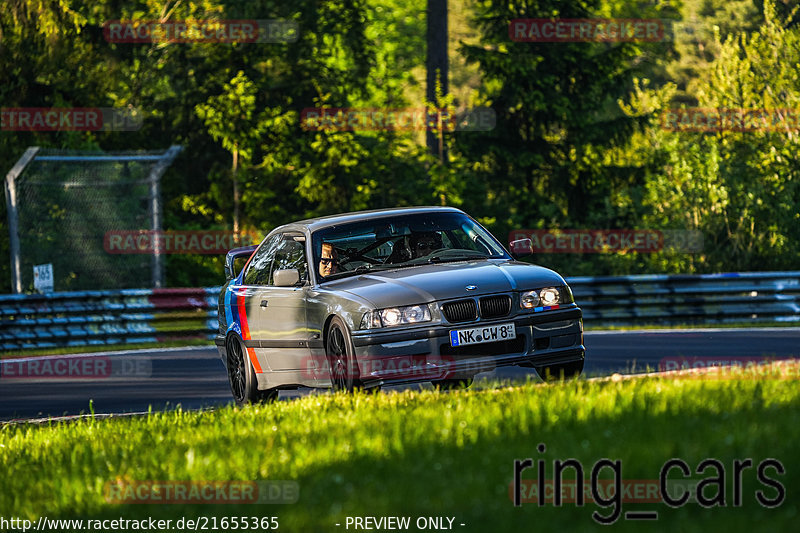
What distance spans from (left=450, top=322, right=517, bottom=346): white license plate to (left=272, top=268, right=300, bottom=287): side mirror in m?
1.77

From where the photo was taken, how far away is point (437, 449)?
23.6 ft

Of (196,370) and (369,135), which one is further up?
(369,135)

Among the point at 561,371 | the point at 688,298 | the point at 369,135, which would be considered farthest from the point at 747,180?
the point at 561,371

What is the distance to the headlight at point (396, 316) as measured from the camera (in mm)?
10211

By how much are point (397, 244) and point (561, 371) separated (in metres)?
1.87

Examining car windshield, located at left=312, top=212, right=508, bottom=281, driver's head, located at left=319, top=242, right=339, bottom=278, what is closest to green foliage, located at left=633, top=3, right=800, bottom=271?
car windshield, located at left=312, top=212, right=508, bottom=281

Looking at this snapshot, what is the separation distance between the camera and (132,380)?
16531 mm

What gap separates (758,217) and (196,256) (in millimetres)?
12857

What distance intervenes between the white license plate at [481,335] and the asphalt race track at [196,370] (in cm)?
366

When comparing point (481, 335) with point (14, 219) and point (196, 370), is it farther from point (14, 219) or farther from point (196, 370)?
point (14, 219)

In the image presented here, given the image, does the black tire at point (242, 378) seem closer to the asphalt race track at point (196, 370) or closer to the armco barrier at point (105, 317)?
the asphalt race track at point (196, 370)

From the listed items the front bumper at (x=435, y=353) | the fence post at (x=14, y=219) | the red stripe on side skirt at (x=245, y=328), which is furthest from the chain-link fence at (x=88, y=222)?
the front bumper at (x=435, y=353)

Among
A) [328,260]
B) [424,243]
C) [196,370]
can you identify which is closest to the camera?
[328,260]

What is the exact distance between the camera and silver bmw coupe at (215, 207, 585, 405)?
10242 mm
